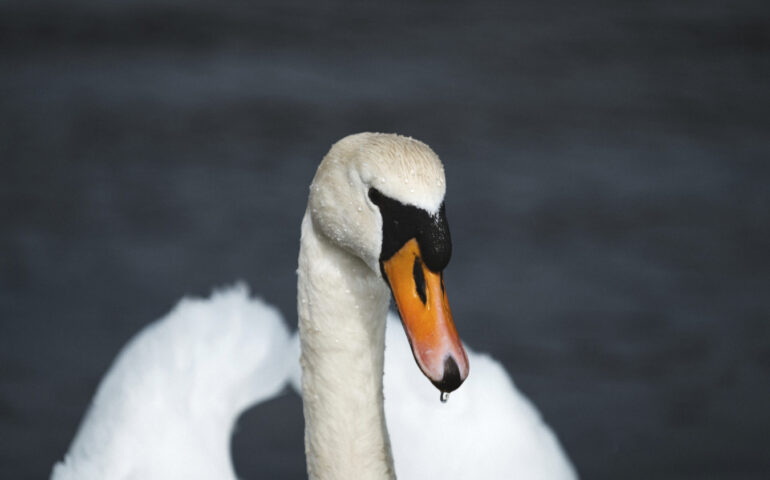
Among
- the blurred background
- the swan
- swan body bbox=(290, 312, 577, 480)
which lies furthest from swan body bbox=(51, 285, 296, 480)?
the blurred background

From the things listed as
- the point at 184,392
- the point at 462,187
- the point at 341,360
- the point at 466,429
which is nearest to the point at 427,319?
the point at 341,360

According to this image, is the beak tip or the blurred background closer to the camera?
the beak tip

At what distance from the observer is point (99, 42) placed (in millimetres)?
6340

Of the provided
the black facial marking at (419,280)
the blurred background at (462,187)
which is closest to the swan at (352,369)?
the black facial marking at (419,280)

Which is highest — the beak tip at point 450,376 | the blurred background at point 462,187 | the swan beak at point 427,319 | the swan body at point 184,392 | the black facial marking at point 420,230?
the blurred background at point 462,187

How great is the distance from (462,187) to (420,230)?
323 cm

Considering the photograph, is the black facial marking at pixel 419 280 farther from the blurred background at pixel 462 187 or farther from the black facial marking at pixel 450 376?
the blurred background at pixel 462 187

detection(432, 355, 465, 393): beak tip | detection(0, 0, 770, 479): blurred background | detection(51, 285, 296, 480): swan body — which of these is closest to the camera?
detection(432, 355, 465, 393): beak tip

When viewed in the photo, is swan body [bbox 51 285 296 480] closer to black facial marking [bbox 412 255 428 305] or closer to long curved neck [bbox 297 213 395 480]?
long curved neck [bbox 297 213 395 480]

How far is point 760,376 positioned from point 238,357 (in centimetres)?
192

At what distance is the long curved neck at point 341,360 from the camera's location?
212 centimetres

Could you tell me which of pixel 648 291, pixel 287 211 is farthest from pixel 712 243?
pixel 287 211

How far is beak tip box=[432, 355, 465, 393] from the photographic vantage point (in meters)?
1.83

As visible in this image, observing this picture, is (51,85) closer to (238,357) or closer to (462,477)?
(238,357)
